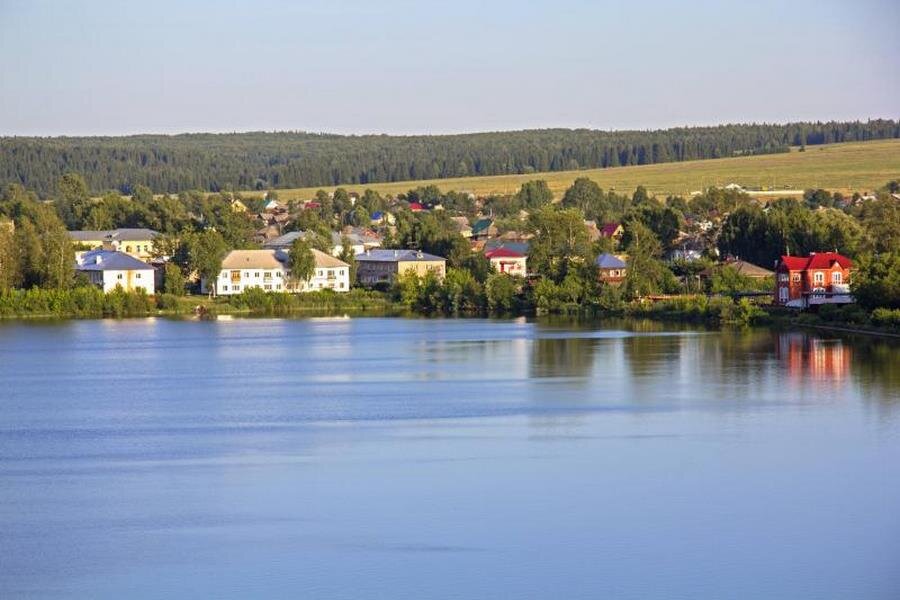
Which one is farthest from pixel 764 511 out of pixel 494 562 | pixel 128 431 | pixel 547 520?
pixel 128 431

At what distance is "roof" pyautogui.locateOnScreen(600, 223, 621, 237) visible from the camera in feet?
120

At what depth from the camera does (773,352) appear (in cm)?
1961

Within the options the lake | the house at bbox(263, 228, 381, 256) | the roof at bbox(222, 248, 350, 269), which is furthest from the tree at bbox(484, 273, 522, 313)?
the lake

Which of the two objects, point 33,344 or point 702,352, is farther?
point 33,344

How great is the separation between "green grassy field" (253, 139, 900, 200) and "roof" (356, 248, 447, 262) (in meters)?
20.5

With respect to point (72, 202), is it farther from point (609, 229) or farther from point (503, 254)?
point (503, 254)

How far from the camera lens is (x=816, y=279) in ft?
80.6

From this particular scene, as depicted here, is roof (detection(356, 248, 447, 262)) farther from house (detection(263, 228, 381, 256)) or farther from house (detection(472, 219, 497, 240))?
house (detection(472, 219, 497, 240))

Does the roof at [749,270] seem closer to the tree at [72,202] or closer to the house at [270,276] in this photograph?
the house at [270,276]

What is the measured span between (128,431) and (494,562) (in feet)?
18.2

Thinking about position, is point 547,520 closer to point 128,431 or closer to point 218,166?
point 128,431

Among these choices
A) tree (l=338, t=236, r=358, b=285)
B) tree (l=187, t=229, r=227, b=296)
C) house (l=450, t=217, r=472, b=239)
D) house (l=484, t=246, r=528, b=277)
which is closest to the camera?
tree (l=187, t=229, r=227, b=296)

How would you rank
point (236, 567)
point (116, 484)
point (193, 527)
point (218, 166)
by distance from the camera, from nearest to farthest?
point (236, 567) < point (193, 527) < point (116, 484) < point (218, 166)

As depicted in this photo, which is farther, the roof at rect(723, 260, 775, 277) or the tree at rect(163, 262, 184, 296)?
the tree at rect(163, 262, 184, 296)
